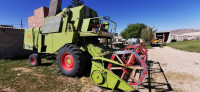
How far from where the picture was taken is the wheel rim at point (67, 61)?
14.0 ft

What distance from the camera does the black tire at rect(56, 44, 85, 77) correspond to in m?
3.92

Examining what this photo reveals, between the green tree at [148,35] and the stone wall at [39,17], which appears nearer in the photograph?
the stone wall at [39,17]

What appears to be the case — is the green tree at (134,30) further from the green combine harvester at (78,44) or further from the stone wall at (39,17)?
the green combine harvester at (78,44)

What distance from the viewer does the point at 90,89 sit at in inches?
131

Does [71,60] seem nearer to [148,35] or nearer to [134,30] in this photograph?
[148,35]

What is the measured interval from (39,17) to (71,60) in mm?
12889

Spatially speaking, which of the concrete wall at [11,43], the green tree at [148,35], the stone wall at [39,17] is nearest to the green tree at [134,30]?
the green tree at [148,35]

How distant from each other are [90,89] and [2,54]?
887 cm

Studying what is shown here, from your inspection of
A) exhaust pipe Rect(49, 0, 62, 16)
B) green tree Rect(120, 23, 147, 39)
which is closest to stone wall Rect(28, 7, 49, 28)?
exhaust pipe Rect(49, 0, 62, 16)

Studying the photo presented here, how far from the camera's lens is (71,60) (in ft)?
13.9

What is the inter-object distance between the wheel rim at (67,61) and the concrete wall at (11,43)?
7014mm

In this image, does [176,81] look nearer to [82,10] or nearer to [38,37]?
[82,10]

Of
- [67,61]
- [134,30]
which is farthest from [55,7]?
[134,30]

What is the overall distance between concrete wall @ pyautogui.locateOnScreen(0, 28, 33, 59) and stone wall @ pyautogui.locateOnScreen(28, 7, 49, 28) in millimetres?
4983
